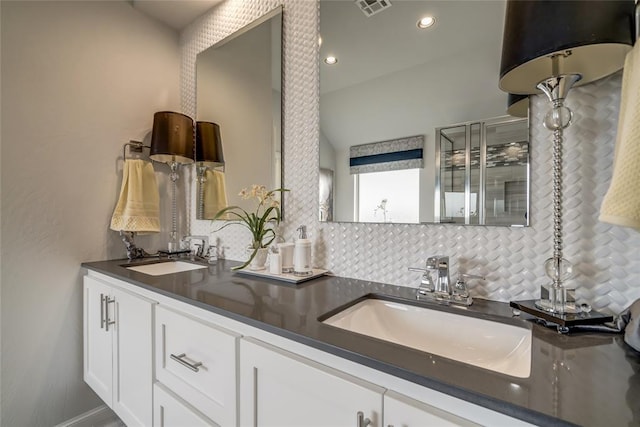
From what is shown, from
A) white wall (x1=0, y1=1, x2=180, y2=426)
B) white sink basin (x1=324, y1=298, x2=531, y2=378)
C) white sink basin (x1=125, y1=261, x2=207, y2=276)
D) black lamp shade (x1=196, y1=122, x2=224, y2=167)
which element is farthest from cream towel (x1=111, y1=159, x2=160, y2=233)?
white sink basin (x1=324, y1=298, x2=531, y2=378)

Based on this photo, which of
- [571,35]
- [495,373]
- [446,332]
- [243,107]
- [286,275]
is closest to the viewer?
[495,373]

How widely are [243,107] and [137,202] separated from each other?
83 centimetres

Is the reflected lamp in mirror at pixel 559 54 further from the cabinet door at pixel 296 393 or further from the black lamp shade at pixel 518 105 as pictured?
the cabinet door at pixel 296 393

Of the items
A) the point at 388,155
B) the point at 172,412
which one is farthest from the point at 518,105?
the point at 172,412

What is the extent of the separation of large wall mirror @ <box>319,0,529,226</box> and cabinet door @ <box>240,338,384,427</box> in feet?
2.16

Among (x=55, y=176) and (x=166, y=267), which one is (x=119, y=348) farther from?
(x=55, y=176)

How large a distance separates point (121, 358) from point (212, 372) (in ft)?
2.22

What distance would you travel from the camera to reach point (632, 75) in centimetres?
63

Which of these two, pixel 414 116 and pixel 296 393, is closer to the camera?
pixel 296 393

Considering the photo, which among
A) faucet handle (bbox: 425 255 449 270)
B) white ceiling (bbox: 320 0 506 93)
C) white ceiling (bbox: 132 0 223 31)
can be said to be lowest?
faucet handle (bbox: 425 255 449 270)

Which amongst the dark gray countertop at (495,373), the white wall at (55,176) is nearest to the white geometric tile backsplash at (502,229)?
the dark gray countertop at (495,373)

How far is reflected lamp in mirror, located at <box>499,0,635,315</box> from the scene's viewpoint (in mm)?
617

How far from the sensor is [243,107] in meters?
1.66

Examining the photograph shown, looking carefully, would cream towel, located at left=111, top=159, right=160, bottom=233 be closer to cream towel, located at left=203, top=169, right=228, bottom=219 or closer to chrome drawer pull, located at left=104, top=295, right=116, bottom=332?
cream towel, located at left=203, top=169, right=228, bottom=219
